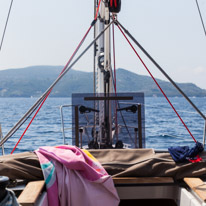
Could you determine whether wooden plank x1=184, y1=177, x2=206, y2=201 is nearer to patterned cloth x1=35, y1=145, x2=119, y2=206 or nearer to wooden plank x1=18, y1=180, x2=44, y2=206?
patterned cloth x1=35, y1=145, x2=119, y2=206

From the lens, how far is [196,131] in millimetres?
15656

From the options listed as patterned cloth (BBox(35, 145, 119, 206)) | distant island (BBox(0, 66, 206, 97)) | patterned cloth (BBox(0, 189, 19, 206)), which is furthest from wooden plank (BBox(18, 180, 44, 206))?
distant island (BBox(0, 66, 206, 97))

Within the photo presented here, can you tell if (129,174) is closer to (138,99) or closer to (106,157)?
(106,157)

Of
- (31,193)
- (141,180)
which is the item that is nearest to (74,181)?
(31,193)

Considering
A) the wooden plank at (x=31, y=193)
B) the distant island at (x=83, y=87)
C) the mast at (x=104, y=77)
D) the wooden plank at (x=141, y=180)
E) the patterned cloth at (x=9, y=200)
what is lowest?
the distant island at (x=83, y=87)

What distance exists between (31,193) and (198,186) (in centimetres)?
89

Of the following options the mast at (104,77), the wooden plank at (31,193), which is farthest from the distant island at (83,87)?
the wooden plank at (31,193)

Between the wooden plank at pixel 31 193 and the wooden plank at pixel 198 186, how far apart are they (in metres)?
0.82

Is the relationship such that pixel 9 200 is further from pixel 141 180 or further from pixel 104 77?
pixel 104 77

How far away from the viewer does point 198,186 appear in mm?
1916

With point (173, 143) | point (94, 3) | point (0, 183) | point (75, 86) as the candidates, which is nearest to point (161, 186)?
point (0, 183)

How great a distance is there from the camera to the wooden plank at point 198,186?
1793mm

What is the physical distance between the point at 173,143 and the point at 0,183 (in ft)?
35.5

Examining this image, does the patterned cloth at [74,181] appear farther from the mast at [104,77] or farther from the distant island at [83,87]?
the distant island at [83,87]
